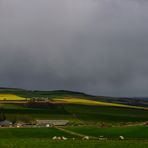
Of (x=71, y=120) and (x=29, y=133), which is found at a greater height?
(x=71, y=120)

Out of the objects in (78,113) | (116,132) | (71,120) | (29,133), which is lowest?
(29,133)

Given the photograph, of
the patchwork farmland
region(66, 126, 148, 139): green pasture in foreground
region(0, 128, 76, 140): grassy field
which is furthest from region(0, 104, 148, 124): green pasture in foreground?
region(0, 128, 76, 140): grassy field

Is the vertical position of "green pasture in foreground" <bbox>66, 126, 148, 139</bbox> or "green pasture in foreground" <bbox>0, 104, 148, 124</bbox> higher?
"green pasture in foreground" <bbox>0, 104, 148, 124</bbox>

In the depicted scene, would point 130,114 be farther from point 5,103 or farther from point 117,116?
point 5,103

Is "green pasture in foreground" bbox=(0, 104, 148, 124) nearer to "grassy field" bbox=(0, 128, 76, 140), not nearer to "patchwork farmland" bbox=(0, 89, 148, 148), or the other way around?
"patchwork farmland" bbox=(0, 89, 148, 148)

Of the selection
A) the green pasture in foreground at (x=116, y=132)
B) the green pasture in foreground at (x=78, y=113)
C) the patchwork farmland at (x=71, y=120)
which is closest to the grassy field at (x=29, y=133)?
the patchwork farmland at (x=71, y=120)

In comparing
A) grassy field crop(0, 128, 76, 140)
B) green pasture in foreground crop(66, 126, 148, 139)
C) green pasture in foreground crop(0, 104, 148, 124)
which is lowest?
grassy field crop(0, 128, 76, 140)

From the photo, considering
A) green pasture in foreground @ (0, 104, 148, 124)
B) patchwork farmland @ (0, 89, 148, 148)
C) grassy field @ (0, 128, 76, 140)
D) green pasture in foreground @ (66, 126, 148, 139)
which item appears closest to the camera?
grassy field @ (0, 128, 76, 140)

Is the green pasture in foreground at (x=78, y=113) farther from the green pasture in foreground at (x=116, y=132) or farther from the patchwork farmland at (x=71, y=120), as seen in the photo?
the green pasture in foreground at (x=116, y=132)

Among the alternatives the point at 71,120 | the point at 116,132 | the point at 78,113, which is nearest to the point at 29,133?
the point at 116,132

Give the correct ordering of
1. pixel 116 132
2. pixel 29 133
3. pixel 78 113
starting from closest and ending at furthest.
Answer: pixel 29 133 → pixel 116 132 → pixel 78 113

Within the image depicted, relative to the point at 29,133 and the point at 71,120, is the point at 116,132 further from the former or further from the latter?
the point at 71,120

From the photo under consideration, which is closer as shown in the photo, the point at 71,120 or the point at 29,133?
the point at 29,133

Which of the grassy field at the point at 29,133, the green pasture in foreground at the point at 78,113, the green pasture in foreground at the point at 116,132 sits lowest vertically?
the grassy field at the point at 29,133
